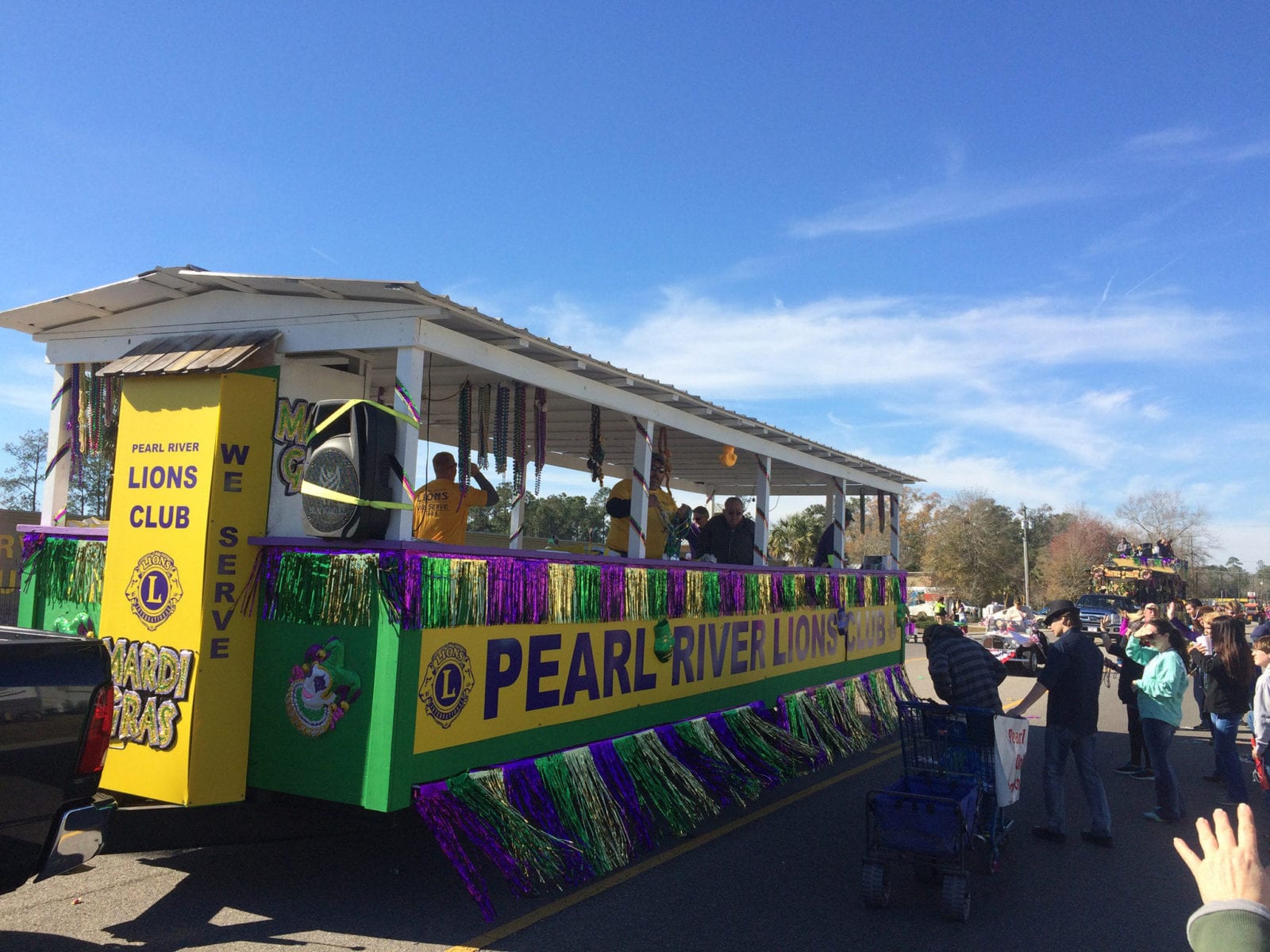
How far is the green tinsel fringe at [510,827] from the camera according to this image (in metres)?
4.67

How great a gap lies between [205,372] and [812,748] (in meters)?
6.13

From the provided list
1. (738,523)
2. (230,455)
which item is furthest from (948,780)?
(230,455)

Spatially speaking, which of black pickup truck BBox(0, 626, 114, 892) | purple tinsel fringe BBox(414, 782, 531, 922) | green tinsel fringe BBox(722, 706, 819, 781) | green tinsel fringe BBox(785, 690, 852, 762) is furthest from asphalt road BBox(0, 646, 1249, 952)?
green tinsel fringe BBox(785, 690, 852, 762)

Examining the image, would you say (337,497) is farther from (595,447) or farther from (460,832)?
(595,447)

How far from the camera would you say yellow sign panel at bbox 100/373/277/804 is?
4.53 m

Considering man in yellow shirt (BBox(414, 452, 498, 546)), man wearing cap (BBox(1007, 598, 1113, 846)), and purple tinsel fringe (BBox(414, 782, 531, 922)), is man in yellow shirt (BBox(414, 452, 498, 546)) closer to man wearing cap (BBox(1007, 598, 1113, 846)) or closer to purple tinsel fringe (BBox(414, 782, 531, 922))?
purple tinsel fringe (BBox(414, 782, 531, 922))

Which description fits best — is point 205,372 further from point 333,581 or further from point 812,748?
point 812,748

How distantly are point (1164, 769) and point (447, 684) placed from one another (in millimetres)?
5658

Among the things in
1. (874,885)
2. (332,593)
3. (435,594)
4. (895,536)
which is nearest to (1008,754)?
(874,885)

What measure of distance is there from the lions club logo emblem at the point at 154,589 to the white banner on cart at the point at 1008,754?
191 inches

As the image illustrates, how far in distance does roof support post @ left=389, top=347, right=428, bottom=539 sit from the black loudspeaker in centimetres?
5

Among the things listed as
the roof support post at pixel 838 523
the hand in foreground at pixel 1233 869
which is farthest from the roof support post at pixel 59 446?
the roof support post at pixel 838 523

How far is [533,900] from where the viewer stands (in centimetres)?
476

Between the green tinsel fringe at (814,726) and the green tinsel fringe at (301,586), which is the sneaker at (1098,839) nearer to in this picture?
the green tinsel fringe at (814,726)
